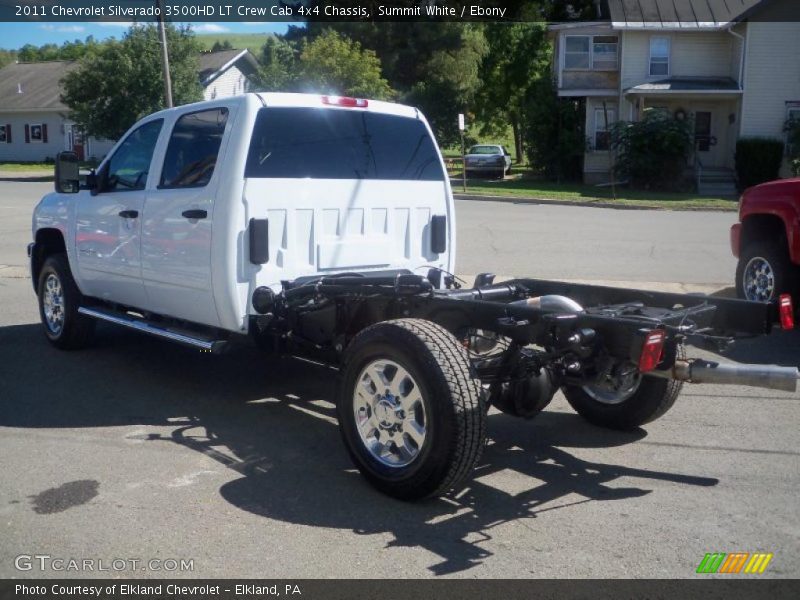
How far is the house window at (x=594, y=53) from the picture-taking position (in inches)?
1436

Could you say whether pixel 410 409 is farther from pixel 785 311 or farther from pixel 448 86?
pixel 448 86

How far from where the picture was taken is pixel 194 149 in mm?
6605

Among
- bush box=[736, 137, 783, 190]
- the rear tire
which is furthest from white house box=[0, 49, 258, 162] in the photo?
the rear tire

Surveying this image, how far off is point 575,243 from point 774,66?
21.2m

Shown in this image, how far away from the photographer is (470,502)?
16.0 ft

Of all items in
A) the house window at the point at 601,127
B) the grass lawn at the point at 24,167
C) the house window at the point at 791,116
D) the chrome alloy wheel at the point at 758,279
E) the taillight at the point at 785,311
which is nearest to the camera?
the taillight at the point at 785,311

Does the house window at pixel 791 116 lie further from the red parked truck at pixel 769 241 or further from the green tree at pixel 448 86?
the red parked truck at pixel 769 241

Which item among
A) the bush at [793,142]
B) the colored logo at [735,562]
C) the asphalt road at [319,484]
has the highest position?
the bush at [793,142]

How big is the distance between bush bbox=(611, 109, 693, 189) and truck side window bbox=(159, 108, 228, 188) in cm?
2604

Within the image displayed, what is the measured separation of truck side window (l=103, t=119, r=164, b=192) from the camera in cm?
721

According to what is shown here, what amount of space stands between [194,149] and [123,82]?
32.2 m

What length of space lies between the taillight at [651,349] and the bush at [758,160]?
2897 centimetres

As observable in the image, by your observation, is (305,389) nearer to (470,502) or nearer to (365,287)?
(365,287)

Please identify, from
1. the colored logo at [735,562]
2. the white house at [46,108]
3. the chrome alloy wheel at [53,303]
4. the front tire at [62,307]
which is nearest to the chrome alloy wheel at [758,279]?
the colored logo at [735,562]
